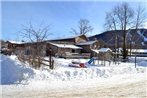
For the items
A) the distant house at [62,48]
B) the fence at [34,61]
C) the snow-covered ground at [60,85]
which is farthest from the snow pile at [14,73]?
the distant house at [62,48]

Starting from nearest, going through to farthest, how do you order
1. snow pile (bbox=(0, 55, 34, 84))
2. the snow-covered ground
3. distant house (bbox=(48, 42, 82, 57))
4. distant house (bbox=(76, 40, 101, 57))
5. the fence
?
the snow-covered ground
snow pile (bbox=(0, 55, 34, 84))
the fence
distant house (bbox=(48, 42, 82, 57))
distant house (bbox=(76, 40, 101, 57))

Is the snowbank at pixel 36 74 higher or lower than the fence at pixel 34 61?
lower

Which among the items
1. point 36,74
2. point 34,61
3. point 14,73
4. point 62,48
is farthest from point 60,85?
point 62,48

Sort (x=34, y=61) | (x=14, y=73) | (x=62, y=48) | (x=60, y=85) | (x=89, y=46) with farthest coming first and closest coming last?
(x=89, y=46) < (x=62, y=48) < (x=34, y=61) < (x=14, y=73) < (x=60, y=85)

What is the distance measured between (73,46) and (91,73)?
52478mm

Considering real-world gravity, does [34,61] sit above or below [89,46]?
below

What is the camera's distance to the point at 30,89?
1285 centimetres

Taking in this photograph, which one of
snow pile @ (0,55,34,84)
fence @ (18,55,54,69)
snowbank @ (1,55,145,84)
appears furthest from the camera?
fence @ (18,55,54,69)

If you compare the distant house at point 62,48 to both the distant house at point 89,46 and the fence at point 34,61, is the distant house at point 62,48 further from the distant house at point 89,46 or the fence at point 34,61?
the fence at point 34,61

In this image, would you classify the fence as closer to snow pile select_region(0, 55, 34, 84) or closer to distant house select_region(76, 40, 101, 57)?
snow pile select_region(0, 55, 34, 84)

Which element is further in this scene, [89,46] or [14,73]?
[89,46]

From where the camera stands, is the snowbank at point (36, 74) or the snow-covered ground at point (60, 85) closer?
the snow-covered ground at point (60, 85)

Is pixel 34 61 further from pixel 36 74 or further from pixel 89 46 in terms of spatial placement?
pixel 89 46

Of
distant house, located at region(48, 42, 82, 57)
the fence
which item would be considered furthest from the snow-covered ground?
distant house, located at region(48, 42, 82, 57)
